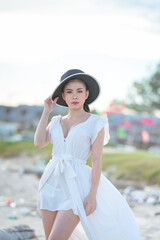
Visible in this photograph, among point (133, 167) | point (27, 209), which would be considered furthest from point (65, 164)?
point (133, 167)

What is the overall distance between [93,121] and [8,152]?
16.0 m

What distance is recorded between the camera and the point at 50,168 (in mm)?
3123

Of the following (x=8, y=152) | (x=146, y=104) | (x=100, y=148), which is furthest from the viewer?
(x=146, y=104)

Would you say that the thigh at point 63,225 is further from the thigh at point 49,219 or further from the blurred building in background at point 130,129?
the blurred building in background at point 130,129

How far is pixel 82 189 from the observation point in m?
3.03

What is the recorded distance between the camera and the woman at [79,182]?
298 cm

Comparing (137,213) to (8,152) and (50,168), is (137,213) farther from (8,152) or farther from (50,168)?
(8,152)

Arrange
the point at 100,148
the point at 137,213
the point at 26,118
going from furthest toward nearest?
the point at 26,118 < the point at 137,213 < the point at 100,148

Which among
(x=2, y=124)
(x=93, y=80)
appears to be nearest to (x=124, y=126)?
(x=2, y=124)

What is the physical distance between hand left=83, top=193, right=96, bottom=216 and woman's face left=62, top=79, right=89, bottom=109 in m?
0.70

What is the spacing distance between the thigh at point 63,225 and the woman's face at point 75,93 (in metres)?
0.82

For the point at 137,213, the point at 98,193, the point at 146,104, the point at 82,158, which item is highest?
→ the point at 146,104

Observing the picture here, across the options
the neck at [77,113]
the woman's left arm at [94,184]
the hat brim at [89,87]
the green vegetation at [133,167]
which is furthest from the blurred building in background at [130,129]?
the woman's left arm at [94,184]

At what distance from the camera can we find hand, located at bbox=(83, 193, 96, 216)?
2975 mm
